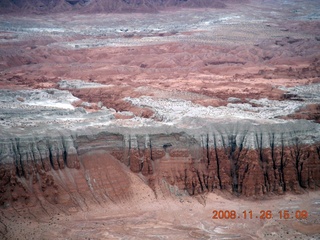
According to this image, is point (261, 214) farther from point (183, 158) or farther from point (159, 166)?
point (159, 166)

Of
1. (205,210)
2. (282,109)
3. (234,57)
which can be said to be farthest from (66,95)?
(234,57)

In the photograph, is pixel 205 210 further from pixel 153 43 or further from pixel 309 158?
pixel 153 43

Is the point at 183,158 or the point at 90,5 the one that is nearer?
the point at 183,158

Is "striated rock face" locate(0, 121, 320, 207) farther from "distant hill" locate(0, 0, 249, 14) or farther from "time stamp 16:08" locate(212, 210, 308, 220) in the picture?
"distant hill" locate(0, 0, 249, 14)

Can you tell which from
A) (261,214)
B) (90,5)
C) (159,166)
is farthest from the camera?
(90,5)

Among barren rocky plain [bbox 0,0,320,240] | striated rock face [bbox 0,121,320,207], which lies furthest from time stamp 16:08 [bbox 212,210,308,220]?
striated rock face [bbox 0,121,320,207]

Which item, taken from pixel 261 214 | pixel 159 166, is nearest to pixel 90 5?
pixel 159 166
